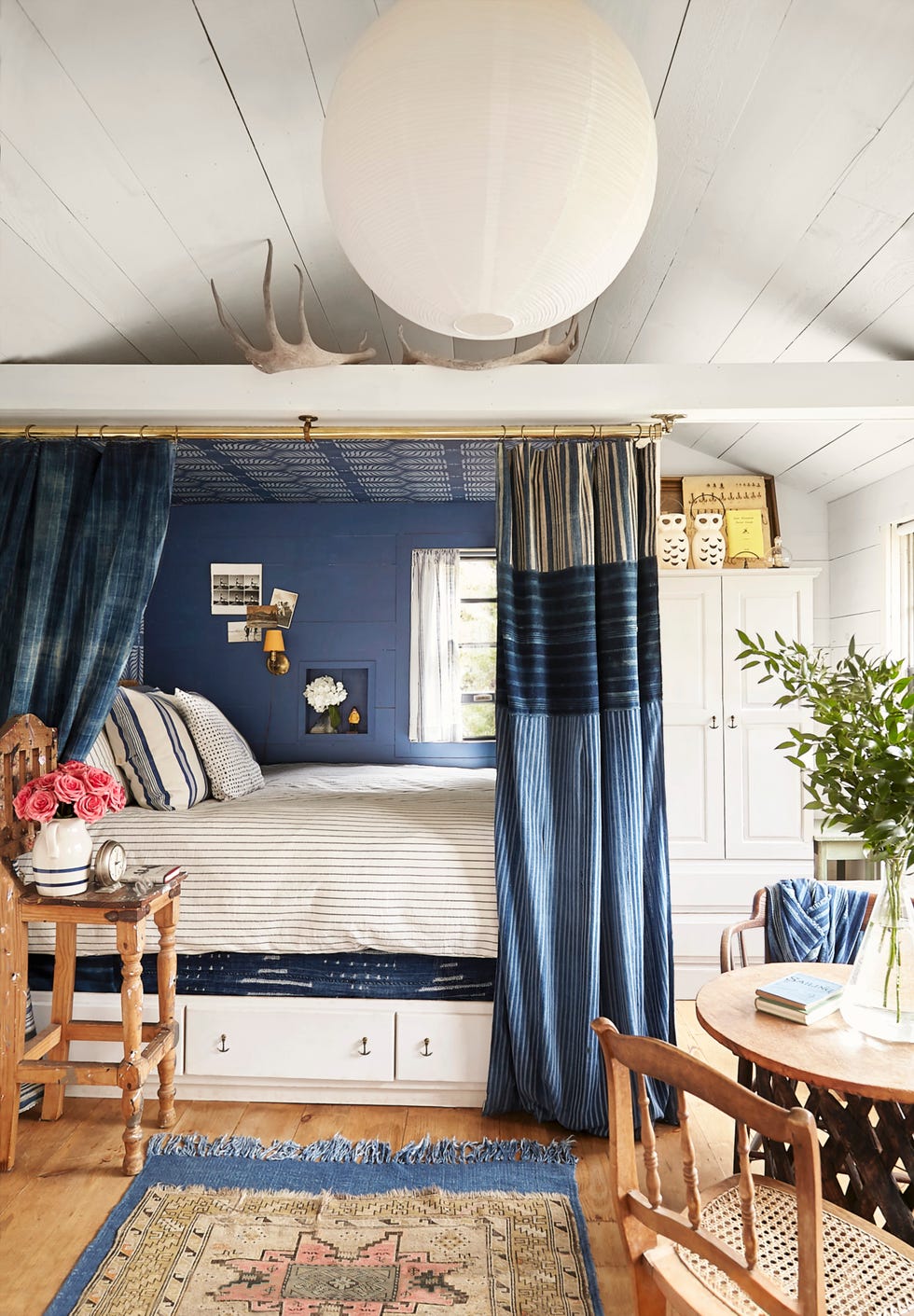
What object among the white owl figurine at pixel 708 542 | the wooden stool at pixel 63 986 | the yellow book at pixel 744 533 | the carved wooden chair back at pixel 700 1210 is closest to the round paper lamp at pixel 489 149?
the carved wooden chair back at pixel 700 1210

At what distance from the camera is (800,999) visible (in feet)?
5.96

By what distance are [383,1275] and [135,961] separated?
100 cm

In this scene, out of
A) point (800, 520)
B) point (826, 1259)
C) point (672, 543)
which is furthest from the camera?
point (800, 520)

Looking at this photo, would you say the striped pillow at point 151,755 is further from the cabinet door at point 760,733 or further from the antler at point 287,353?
the cabinet door at point 760,733

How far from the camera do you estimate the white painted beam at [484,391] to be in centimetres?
271

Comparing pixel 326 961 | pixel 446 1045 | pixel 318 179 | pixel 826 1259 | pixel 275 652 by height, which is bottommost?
pixel 446 1045

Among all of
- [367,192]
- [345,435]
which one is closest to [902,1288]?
[367,192]

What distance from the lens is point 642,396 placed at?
2.75 metres

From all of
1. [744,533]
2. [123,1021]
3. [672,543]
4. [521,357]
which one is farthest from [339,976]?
[744,533]

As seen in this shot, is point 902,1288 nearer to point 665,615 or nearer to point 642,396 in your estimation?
point 642,396

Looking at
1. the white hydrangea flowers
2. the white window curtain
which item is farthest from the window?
the white hydrangea flowers

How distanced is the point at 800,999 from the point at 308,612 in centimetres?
348

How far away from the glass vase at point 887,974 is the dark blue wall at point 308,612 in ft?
10.1

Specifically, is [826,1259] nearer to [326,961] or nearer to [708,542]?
[326,961]
